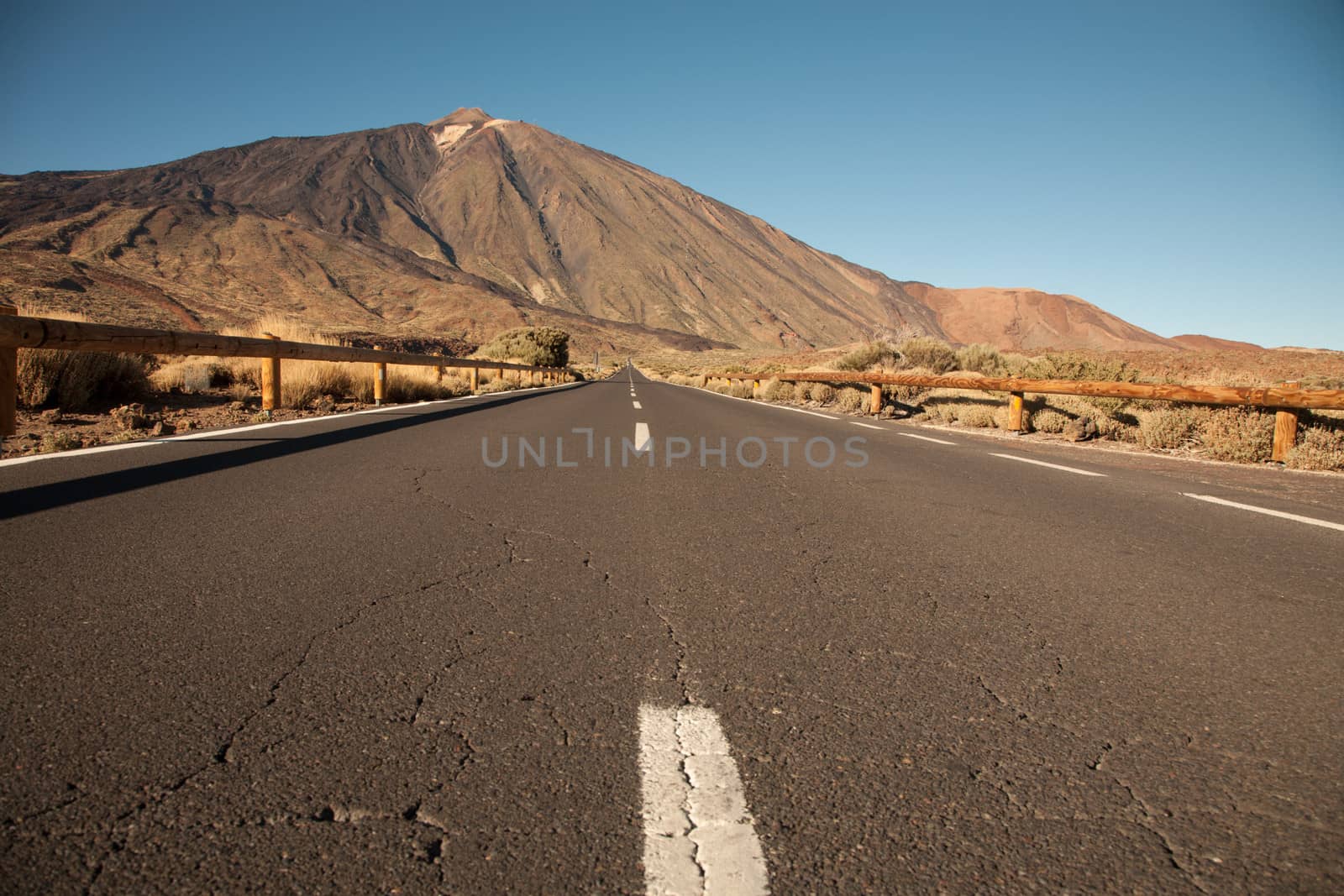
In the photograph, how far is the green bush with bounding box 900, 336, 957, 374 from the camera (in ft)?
90.4

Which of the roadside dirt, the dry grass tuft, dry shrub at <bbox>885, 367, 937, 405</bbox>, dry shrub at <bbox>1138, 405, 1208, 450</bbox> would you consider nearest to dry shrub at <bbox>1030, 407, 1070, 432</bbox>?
dry shrub at <bbox>1138, 405, 1208, 450</bbox>

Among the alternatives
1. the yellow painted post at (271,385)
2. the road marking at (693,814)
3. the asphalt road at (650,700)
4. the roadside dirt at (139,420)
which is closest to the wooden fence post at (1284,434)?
the asphalt road at (650,700)

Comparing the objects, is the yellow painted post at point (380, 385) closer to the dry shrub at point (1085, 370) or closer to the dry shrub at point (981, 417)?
the dry shrub at point (981, 417)

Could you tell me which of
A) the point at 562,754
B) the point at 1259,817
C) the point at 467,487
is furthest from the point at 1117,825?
the point at 467,487

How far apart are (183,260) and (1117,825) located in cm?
13130

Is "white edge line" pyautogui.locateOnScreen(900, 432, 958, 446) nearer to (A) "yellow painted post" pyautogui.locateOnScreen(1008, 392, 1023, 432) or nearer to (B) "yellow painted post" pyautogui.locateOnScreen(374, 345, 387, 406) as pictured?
(A) "yellow painted post" pyautogui.locateOnScreen(1008, 392, 1023, 432)

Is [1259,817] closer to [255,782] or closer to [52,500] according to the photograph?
[255,782]

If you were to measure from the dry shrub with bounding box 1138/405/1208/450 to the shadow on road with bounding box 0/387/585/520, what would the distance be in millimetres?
11124

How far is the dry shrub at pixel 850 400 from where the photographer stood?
827 inches

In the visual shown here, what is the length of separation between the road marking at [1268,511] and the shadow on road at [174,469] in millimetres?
8231

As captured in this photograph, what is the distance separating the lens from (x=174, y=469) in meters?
6.13

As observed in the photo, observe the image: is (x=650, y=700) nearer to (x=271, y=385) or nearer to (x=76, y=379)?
(x=271, y=385)

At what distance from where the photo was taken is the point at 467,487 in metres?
6.00

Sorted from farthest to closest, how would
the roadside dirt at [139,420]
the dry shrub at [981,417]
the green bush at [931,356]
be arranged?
1. the green bush at [931,356]
2. the dry shrub at [981,417]
3. the roadside dirt at [139,420]
